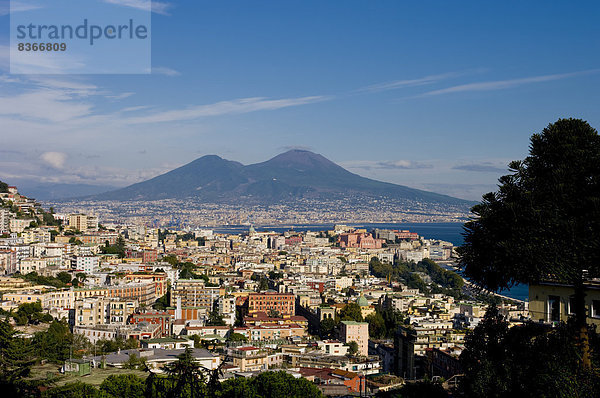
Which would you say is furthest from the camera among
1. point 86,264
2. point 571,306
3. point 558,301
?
point 86,264

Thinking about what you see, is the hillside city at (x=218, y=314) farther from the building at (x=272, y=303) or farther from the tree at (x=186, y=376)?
the tree at (x=186, y=376)

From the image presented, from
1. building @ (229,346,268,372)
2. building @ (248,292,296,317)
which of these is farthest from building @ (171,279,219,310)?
building @ (229,346,268,372)

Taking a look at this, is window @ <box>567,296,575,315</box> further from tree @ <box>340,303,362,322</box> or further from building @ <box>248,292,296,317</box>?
building @ <box>248,292,296,317</box>

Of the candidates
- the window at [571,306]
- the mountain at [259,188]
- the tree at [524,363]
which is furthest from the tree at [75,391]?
the mountain at [259,188]

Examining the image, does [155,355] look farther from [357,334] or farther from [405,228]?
[405,228]

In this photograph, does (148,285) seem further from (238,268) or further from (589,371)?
(589,371)

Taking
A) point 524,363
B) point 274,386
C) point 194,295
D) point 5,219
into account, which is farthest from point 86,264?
point 524,363

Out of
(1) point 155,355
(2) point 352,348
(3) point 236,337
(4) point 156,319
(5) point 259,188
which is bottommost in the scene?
(2) point 352,348

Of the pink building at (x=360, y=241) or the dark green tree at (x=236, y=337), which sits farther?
the pink building at (x=360, y=241)
